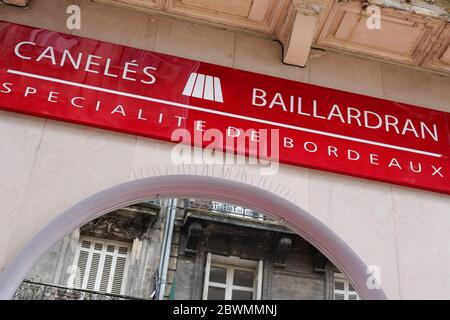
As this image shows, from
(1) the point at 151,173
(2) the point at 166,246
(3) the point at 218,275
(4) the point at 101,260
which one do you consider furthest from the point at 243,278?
(1) the point at 151,173

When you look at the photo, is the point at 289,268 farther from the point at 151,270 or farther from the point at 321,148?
the point at 321,148

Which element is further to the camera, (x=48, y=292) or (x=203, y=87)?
(x=48, y=292)

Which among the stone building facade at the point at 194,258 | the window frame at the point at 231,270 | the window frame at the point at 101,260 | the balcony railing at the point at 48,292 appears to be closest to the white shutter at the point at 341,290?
the stone building facade at the point at 194,258

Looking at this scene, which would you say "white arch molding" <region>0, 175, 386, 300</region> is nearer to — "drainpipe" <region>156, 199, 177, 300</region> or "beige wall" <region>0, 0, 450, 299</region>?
"beige wall" <region>0, 0, 450, 299</region>

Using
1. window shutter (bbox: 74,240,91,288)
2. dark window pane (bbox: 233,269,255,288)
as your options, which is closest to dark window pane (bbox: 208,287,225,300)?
dark window pane (bbox: 233,269,255,288)

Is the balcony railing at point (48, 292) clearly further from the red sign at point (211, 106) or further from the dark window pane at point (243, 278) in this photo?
the red sign at point (211, 106)

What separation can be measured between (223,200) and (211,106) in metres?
0.97

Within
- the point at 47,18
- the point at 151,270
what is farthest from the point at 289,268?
the point at 47,18

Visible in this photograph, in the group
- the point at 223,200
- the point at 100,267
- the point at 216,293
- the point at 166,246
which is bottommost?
the point at 223,200

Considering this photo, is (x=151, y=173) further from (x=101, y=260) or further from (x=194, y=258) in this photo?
(x=194, y=258)

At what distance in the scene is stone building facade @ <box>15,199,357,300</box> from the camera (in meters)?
17.4

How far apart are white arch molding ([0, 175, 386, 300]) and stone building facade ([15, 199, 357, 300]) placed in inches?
455

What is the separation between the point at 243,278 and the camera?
18.6 m
